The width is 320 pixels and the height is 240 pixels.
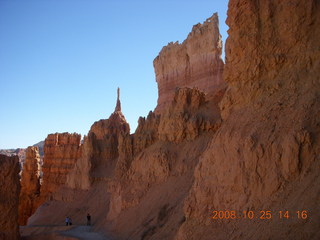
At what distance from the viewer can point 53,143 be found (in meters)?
41.2

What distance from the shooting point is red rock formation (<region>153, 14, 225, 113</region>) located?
106 ft

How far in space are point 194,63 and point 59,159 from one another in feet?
65.5

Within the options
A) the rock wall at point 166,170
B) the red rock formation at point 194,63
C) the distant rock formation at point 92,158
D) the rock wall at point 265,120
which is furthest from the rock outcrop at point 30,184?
the rock wall at point 265,120

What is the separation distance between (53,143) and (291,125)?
37.0m

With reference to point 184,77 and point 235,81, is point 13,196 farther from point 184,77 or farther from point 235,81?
point 184,77

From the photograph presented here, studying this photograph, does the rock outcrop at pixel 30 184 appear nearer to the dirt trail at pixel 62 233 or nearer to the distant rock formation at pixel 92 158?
the distant rock formation at pixel 92 158

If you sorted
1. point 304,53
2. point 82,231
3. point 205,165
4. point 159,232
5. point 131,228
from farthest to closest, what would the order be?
point 82,231 < point 131,228 < point 159,232 < point 205,165 < point 304,53

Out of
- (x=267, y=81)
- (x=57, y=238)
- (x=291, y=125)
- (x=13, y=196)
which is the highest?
(x=267, y=81)

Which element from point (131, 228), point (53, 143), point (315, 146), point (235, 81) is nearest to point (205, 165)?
point (235, 81)

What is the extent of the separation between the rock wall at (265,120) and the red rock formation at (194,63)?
17.5 metres

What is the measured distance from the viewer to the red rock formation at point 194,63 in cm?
3238

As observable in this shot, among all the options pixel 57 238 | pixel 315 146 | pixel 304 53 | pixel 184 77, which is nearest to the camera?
pixel 315 146

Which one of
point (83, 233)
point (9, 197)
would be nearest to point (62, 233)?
point (83, 233)

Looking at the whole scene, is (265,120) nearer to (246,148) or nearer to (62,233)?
(246,148)
